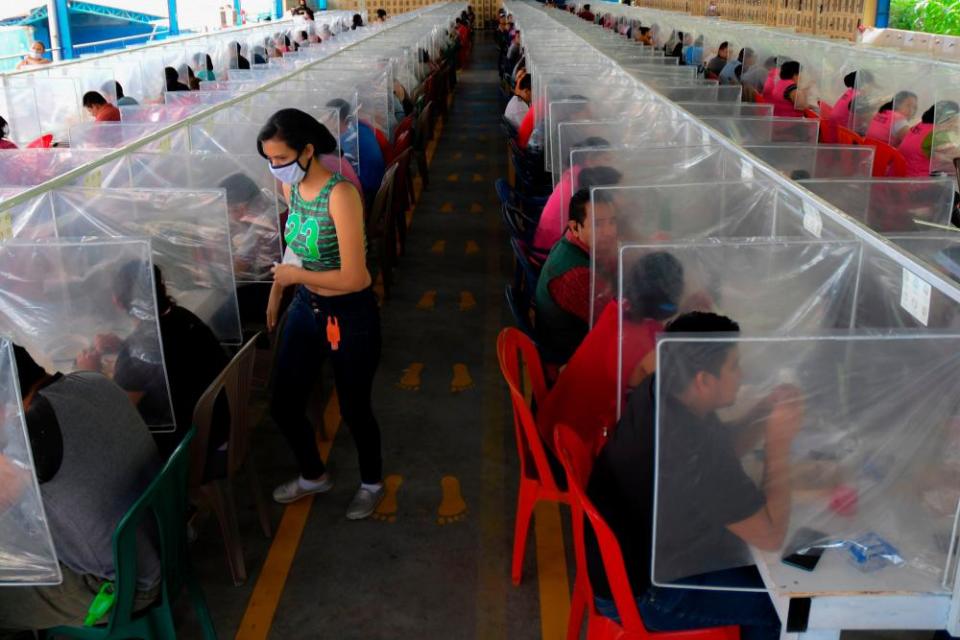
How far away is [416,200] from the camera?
816cm

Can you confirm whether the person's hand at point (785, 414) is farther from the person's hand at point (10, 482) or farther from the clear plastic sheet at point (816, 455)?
the person's hand at point (10, 482)

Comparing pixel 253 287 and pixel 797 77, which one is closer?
pixel 253 287

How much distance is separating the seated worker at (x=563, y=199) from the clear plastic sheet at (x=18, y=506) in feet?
8.58

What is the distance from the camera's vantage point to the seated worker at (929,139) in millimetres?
5223

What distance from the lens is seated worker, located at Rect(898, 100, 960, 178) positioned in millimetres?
5223

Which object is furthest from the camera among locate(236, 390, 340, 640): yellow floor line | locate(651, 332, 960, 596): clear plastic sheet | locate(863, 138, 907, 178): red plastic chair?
locate(863, 138, 907, 178): red plastic chair

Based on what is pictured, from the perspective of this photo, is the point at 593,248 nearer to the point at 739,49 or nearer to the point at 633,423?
the point at 633,423

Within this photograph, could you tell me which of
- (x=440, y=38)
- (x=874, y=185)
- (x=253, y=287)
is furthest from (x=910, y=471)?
(x=440, y=38)

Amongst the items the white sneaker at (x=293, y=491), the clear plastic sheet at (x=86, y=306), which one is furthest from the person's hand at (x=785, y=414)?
the white sneaker at (x=293, y=491)

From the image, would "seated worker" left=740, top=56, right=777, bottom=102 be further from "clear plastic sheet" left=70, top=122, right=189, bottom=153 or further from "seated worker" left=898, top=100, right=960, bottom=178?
"clear plastic sheet" left=70, top=122, right=189, bottom=153

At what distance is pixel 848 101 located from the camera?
6.91 meters

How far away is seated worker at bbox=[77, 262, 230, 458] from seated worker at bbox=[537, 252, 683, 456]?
1041mm

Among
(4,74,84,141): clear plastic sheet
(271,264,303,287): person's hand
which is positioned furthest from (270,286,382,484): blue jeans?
(4,74,84,141): clear plastic sheet

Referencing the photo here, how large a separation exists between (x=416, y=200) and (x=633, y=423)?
6.46m
